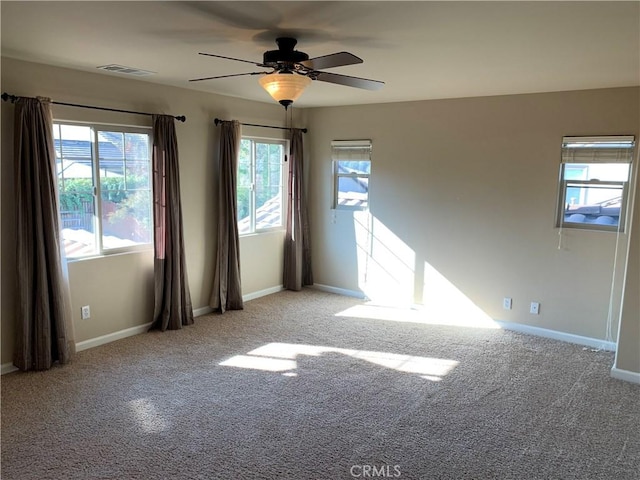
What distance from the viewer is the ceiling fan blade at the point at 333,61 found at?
2578mm

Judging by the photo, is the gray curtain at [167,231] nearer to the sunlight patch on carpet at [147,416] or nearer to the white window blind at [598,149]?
the sunlight patch on carpet at [147,416]

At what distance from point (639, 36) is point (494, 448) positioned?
253 centimetres

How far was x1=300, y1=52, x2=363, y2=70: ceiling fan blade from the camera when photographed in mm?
2578

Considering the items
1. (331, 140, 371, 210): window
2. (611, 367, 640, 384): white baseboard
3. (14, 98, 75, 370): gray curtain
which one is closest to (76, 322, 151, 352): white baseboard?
(14, 98, 75, 370): gray curtain

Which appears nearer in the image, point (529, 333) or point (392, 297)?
point (529, 333)

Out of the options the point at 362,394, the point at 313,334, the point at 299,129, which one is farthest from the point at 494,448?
the point at 299,129

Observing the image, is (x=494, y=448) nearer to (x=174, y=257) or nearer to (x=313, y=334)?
(x=313, y=334)

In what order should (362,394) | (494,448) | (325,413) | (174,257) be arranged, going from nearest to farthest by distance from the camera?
(494,448) → (325,413) → (362,394) → (174,257)

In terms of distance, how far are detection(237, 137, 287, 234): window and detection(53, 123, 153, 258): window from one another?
1300 millimetres

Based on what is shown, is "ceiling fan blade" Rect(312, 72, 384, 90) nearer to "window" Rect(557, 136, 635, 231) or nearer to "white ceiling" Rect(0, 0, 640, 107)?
"white ceiling" Rect(0, 0, 640, 107)

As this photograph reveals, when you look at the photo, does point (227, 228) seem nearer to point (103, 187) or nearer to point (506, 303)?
point (103, 187)

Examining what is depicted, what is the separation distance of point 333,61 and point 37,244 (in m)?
2.76

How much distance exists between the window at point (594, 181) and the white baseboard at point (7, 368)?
16.6 ft

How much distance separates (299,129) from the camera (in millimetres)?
6328
